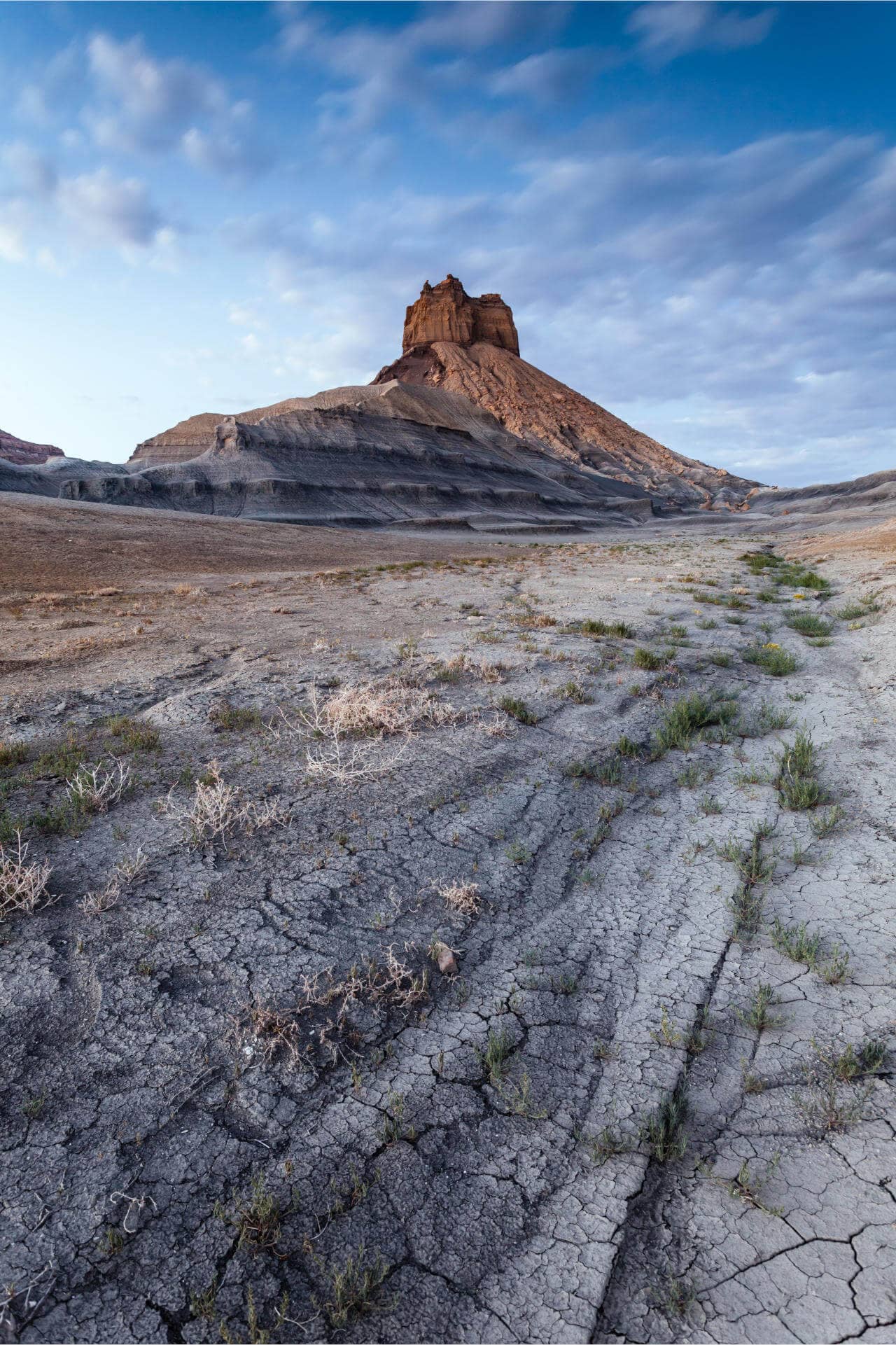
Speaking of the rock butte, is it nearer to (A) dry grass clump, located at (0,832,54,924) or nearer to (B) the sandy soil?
(B) the sandy soil

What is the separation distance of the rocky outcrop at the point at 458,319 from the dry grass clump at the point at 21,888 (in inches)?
5288

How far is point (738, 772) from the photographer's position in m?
5.39

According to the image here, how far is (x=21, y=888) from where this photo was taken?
3307 millimetres

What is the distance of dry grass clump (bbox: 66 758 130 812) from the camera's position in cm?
431

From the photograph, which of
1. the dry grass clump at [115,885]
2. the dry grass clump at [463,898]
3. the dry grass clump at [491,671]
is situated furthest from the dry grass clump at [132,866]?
the dry grass clump at [491,671]

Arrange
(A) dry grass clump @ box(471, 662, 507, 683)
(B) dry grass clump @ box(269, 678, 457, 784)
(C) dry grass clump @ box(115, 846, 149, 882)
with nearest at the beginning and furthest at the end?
(C) dry grass clump @ box(115, 846, 149, 882) < (B) dry grass clump @ box(269, 678, 457, 784) < (A) dry grass clump @ box(471, 662, 507, 683)

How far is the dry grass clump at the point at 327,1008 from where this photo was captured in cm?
271

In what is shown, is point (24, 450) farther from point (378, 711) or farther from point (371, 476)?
point (378, 711)

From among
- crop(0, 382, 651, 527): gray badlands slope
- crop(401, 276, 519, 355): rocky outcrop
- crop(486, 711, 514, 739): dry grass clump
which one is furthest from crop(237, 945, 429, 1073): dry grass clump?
crop(401, 276, 519, 355): rocky outcrop

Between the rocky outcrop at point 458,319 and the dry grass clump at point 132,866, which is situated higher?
the rocky outcrop at point 458,319

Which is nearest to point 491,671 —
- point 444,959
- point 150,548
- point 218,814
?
point 218,814

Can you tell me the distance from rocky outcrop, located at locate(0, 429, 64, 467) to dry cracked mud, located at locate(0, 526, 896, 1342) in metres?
138

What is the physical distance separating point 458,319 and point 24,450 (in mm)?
93846

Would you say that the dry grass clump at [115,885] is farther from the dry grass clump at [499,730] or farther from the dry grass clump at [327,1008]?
the dry grass clump at [499,730]
